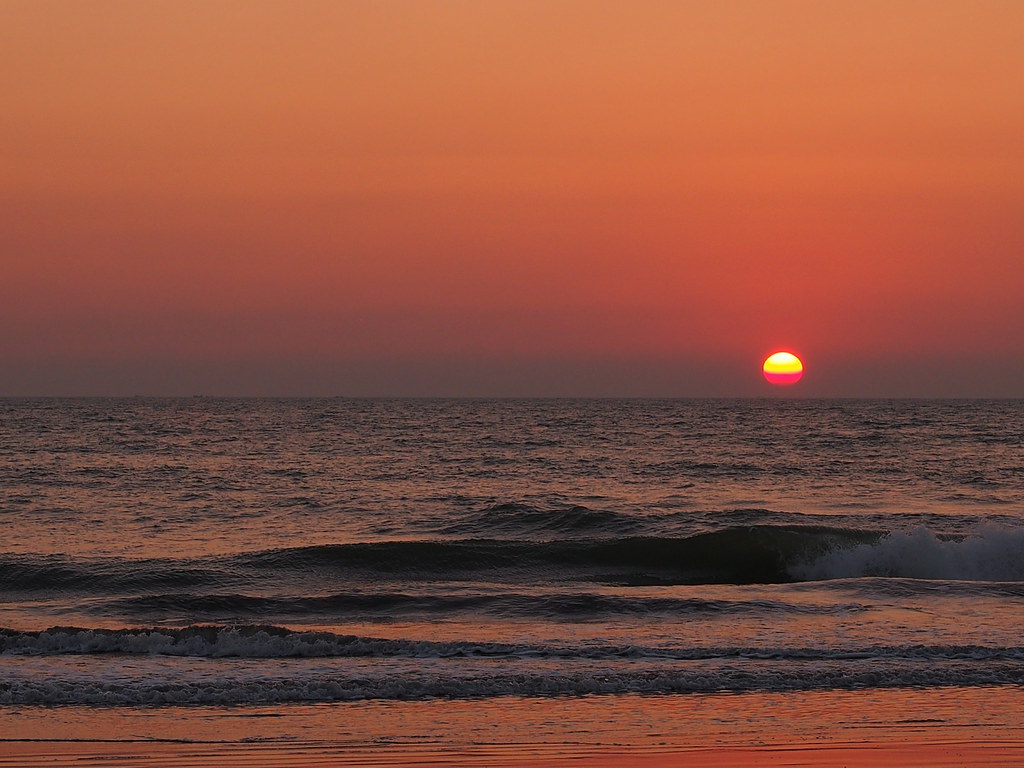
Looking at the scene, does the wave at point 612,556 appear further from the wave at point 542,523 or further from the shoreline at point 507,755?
the shoreline at point 507,755

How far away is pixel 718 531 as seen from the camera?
90.7 ft

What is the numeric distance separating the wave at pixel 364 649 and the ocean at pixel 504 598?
0.05 m

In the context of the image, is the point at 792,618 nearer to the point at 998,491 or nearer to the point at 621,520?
the point at 621,520

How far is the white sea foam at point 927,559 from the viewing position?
974 inches

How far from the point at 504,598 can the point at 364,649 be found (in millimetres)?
5372

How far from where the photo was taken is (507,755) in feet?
33.4

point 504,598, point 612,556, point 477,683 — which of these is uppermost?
point 477,683

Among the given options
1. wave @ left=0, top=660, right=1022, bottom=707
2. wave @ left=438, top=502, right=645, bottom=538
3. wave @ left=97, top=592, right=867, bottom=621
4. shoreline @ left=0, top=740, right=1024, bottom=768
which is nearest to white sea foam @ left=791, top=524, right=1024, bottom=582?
wave @ left=438, top=502, right=645, bottom=538

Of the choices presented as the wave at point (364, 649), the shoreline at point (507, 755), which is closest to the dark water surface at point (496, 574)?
the wave at point (364, 649)

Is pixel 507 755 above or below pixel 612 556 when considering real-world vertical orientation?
above

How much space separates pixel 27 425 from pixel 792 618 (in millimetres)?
70495

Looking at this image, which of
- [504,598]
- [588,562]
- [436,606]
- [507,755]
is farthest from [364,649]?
[588,562]

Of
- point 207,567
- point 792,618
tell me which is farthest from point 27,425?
point 792,618

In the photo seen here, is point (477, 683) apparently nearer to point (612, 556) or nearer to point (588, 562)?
point (588, 562)
